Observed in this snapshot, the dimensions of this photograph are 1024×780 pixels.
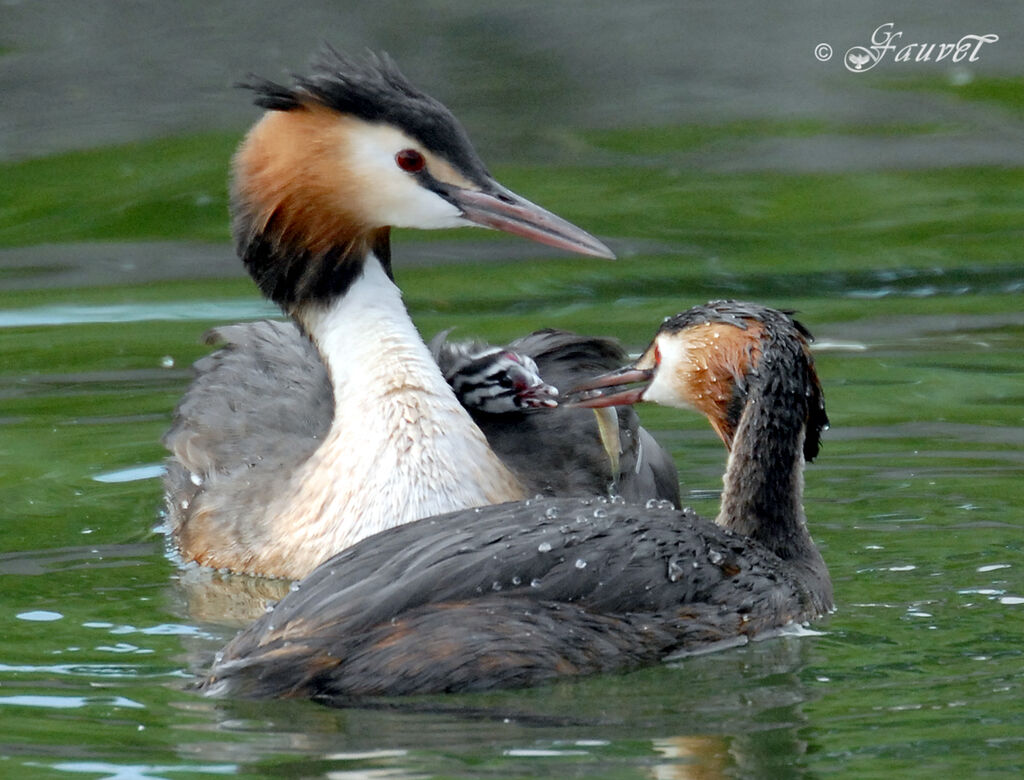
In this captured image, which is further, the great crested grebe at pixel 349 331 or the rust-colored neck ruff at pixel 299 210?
the rust-colored neck ruff at pixel 299 210

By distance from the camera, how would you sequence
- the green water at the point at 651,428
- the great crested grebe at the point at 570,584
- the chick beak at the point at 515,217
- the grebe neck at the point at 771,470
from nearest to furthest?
the green water at the point at 651,428, the great crested grebe at the point at 570,584, the grebe neck at the point at 771,470, the chick beak at the point at 515,217

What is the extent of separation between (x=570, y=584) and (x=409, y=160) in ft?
6.93

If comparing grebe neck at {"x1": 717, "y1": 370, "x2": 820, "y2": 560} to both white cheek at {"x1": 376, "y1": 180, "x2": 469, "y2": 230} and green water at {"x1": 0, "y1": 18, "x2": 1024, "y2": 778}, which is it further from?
white cheek at {"x1": 376, "y1": 180, "x2": 469, "y2": 230}

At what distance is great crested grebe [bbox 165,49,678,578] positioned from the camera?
7.16 m

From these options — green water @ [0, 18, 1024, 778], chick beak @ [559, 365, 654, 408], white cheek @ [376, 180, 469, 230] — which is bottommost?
green water @ [0, 18, 1024, 778]

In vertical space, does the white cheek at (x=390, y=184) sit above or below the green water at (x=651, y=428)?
above

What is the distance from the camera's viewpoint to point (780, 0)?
12.5 metres

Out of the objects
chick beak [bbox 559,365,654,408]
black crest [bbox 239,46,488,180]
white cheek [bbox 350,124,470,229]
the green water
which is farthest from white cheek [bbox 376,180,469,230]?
the green water

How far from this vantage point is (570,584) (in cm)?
577

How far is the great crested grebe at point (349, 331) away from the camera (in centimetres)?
716

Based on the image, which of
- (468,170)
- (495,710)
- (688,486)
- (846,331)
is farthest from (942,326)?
(495,710)

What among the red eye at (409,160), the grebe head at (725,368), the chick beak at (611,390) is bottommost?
the chick beak at (611,390)

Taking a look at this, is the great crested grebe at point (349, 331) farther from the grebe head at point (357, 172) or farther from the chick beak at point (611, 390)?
the chick beak at point (611, 390)

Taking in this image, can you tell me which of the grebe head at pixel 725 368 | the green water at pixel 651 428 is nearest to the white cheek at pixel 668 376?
the grebe head at pixel 725 368
